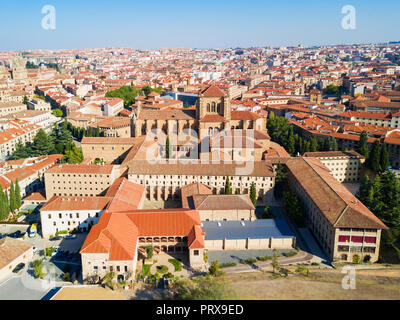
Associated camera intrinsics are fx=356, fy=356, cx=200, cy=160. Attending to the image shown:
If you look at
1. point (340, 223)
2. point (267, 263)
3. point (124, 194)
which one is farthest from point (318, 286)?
point (124, 194)

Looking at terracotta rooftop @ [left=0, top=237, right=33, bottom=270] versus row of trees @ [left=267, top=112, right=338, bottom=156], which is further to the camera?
row of trees @ [left=267, top=112, right=338, bottom=156]

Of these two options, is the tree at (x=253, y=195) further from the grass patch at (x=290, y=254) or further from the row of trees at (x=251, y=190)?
the grass patch at (x=290, y=254)

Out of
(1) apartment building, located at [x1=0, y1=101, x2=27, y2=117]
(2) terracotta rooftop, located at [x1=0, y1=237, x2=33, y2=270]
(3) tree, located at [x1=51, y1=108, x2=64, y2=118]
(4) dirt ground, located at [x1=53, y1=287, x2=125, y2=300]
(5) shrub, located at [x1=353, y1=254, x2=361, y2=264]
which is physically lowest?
(4) dirt ground, located at [x1=53, y1=287, x2=125, y2=300]

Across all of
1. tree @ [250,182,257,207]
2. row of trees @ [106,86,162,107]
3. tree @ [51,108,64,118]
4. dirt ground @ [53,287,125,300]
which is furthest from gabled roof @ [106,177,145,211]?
row of trees @ [106,86,162,107]

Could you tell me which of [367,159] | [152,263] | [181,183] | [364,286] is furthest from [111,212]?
[367,159]

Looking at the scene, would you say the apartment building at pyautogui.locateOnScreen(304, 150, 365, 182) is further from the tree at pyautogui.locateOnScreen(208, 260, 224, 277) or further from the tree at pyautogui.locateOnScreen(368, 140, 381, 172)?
the tree at pyautogui.locateOnScreen(208, 260, 224, 277)

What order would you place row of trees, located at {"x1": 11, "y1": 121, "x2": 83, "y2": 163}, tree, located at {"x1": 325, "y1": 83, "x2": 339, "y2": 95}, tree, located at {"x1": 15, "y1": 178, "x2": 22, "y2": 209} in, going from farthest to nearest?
tree, located at {"x1": 325, "y1": 83, "x2": 339, "y2": 95} → row of trees, located at {"x1": 11, "y1": 121, "x2": 83, "y2": 163} → tree, located at {"x1": 15, "y1": 178, "x2": 22, "y2": 209}

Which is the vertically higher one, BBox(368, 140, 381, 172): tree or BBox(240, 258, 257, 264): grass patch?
BBox(368, 140, 381, 172): tree
